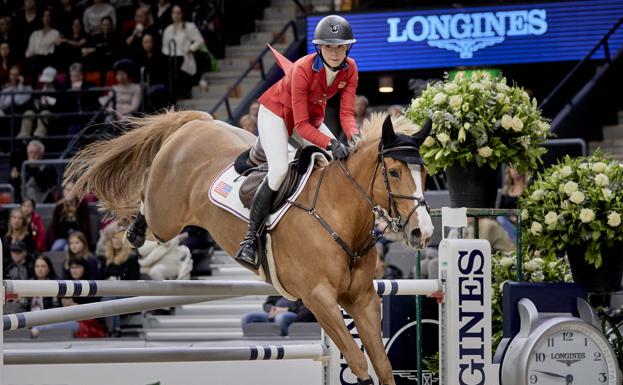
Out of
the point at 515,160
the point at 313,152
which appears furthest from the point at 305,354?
the point at 515,160

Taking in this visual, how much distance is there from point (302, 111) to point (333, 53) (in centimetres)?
30

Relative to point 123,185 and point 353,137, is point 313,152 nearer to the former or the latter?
point 353,137

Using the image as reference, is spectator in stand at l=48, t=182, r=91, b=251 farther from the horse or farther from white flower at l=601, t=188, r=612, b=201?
white flower at l=601, t=188, r=612, b=201

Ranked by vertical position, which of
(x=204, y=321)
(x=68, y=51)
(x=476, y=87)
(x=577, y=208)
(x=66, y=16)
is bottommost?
(x=204, y=321)

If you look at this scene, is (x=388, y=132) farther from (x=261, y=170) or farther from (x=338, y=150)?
(x=261, y=170)

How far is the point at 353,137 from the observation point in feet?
18.7

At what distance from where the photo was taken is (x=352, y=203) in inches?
221

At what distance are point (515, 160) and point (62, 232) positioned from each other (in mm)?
6081

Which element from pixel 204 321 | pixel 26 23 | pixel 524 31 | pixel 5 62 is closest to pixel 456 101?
pixel 204 321

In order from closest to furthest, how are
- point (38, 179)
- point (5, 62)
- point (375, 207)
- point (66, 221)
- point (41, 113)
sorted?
point (375, 207), point (66, 221), point (38, 179), point (41, 113), point (5, 62)

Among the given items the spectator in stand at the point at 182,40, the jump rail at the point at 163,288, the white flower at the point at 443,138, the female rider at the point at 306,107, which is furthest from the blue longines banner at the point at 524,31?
the jump rail at the point at 163,288

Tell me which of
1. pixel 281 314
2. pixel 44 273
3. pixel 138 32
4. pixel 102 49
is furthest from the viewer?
pixel 102 49

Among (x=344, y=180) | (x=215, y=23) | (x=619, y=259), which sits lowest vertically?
(x=619, y=259)

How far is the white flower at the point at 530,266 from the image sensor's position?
6.31 m
